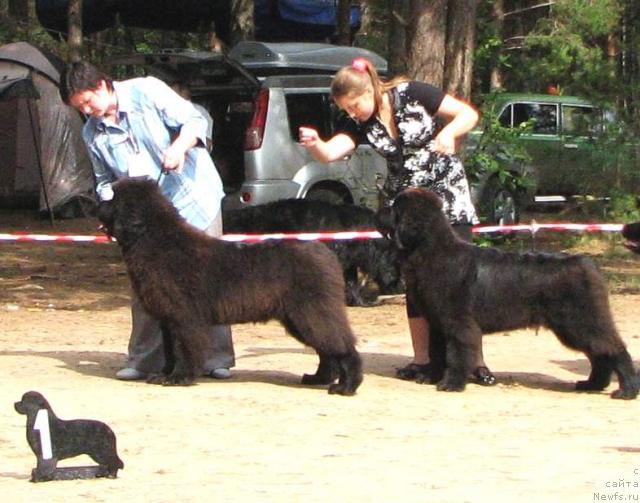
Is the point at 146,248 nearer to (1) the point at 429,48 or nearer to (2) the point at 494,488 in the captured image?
(2) the point at 494,488

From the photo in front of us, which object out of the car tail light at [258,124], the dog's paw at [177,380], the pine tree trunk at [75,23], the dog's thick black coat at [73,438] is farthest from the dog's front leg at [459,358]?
the pine tree trunk at [75,23]

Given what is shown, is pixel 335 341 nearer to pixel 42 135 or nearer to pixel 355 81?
pixel 355 81

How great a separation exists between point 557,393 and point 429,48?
588 cm

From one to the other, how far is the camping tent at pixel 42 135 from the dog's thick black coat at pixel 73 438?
14128 mm

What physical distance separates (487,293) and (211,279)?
1.60 m

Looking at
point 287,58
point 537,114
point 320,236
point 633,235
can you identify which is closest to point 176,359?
point 633,235

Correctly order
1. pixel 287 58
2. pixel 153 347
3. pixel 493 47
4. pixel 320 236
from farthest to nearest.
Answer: pixel 287 58
pixel 493 47
pixel 320 236
pixel 153 347

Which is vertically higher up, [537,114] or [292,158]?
[537,114]

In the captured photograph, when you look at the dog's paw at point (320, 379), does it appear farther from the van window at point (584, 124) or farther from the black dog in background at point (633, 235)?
the van window at point (584, 124)

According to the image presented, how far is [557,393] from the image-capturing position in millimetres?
8383

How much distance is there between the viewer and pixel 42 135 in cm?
2045

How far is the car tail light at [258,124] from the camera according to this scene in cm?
1490

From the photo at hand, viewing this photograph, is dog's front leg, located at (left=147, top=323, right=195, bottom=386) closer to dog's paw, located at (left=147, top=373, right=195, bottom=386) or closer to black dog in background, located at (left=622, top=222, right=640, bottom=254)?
dog's paw, located at (left=147, top=373, right=195, bottom=386)

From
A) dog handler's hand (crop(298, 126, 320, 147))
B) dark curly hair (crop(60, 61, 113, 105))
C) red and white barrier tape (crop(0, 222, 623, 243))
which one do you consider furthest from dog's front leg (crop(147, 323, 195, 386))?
dark curly hair (crop(60, 61, 113, 105))
